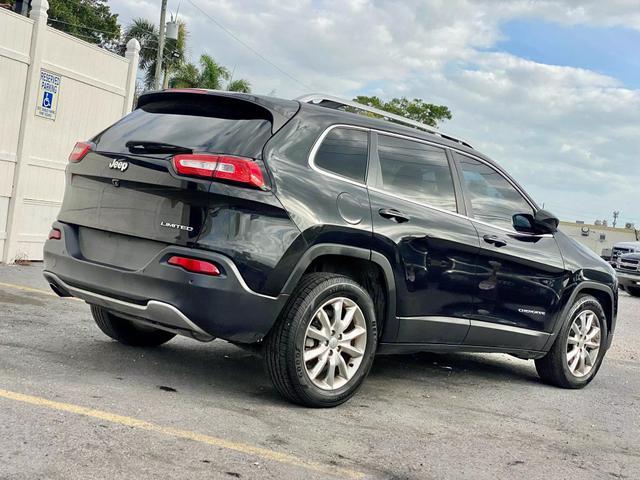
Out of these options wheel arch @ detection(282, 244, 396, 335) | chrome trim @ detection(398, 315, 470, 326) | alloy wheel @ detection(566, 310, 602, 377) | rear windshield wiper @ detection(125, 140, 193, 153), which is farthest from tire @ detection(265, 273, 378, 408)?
alloy wheel @ detection(566, 310, 602, 377)

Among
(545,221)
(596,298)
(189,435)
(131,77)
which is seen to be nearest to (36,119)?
(131,77)

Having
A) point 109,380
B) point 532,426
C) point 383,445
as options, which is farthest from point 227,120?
point 532,426

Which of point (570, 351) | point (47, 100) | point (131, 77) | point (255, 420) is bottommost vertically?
point (255, 420)

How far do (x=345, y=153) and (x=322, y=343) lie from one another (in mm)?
1228

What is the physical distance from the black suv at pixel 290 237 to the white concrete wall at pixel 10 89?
5.45 meters

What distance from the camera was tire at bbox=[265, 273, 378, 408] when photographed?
4562 millimetres

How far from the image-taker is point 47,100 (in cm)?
1102

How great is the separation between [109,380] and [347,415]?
58.0 inches

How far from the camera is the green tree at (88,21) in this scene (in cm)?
4584

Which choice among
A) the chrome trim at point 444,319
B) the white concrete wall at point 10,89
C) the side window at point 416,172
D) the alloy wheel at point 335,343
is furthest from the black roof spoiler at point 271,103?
the white concrete wall at point 10,89

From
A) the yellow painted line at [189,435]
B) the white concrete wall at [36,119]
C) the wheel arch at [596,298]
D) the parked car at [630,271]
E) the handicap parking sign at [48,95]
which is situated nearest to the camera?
the yellow painted line at [189,435]

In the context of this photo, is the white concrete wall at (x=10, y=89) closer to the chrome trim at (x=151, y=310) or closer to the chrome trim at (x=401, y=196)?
the chrome trim at (x=151, y=310)

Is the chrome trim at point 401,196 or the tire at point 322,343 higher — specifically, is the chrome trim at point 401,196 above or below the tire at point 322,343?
above

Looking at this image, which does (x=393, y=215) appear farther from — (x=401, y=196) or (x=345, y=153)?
(x=345, y=153)
